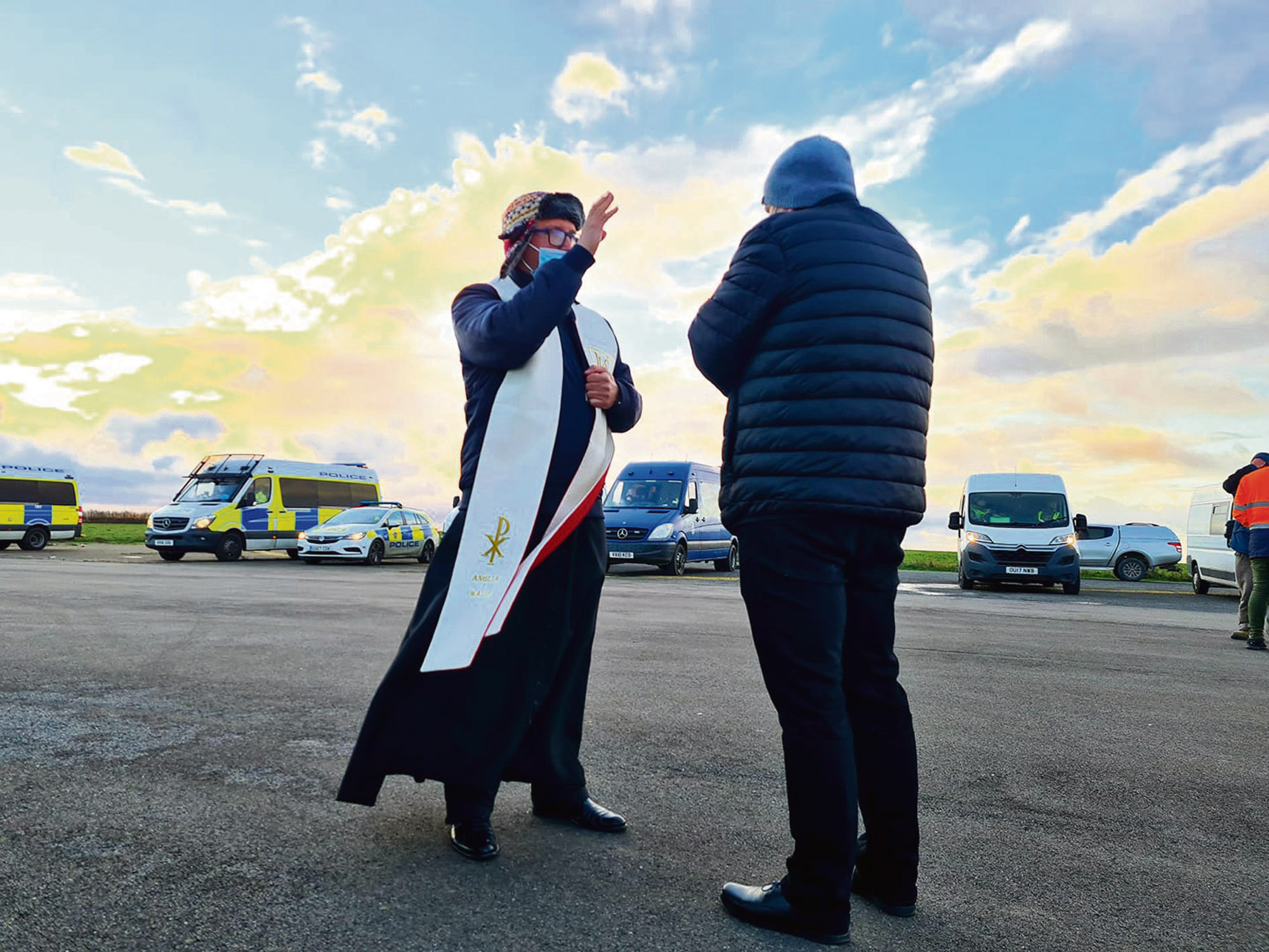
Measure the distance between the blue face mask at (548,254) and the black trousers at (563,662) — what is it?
2.61 feet

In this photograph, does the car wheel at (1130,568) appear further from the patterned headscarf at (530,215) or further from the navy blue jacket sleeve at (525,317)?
the navy blue jacket sleeve at (525,317)

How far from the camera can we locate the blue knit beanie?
100.0 inches

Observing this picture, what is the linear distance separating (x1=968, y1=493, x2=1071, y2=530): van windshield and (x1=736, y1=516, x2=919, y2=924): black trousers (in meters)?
16.3

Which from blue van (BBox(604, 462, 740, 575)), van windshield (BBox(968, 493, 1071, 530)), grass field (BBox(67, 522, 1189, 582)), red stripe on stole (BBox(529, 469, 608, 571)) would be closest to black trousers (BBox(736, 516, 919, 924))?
red stripe on stole (BBox(529, 469, 608, 571))

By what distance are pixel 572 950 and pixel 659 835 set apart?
32.1 inches

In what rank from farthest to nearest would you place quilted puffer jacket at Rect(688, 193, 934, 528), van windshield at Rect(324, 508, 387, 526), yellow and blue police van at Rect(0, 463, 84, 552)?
yellow and blue police van at Rect(0, 463, 84, 552)
van windshield at Rect(324, 508, 387, 526)
quilted puffer jacket at Rect(688, 193, 934, 528)

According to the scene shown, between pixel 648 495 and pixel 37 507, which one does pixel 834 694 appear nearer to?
pixel 648 495

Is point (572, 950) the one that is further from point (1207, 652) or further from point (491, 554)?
point (1207, 652)

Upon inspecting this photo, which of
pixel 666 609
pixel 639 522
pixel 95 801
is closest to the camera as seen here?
pixel 95 801

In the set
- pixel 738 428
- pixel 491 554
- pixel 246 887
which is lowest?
pixel 246 887

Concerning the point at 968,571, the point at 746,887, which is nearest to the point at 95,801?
the point at 746,887

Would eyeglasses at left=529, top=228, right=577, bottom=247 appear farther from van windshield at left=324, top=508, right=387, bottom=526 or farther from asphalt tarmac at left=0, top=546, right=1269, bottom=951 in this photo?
van windshield at left=324, top=508, right=387, bottom=526

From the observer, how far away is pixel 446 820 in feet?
9.38

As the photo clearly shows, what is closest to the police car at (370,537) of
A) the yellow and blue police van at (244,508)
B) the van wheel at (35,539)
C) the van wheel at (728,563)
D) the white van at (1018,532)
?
the yellow and blue police van at (244,508)
